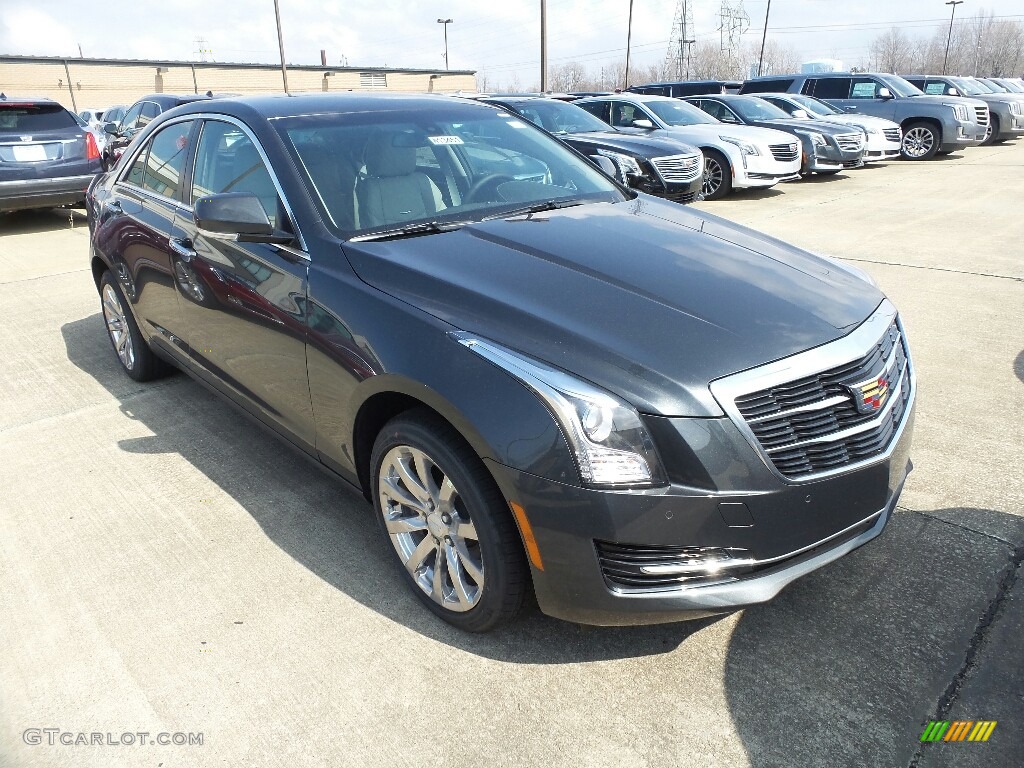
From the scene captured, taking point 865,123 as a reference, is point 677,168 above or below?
below

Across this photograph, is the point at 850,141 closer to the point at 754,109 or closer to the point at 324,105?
the point at 754,109

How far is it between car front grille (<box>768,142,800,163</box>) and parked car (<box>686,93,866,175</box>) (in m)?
0.69

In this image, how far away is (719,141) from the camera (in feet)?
39.8

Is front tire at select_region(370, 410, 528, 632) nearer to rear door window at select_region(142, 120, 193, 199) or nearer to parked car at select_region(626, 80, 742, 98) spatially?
rear door window at select_region(142, 120, 193, 199)

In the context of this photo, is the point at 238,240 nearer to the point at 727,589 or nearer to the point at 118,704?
the point at 118,704

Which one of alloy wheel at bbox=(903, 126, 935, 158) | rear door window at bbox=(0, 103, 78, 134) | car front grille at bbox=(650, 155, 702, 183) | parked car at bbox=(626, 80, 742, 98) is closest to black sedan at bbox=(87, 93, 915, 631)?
car front grille at bbox=(650, 155, 702, 183)

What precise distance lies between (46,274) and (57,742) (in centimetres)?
686

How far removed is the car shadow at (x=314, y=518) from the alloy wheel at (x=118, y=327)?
14cm

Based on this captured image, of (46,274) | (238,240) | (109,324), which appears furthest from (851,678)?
(46,274)

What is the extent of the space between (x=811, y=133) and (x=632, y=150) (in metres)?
4.76

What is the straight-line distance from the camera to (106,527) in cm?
339

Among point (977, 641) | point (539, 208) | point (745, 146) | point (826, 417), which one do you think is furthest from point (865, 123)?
point (826, 417)

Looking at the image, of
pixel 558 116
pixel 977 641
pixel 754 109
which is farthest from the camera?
pixel 754 109

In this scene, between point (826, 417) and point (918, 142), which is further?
point (918, 142)
